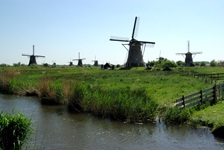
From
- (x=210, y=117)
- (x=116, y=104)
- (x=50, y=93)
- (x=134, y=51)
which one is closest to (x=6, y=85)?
(x=50, y=93)

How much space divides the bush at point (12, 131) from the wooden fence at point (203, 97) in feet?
31.7

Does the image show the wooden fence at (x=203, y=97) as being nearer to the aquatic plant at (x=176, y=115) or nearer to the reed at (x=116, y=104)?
the aquatic plant at (x=176, y=115)

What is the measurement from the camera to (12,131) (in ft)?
26.1

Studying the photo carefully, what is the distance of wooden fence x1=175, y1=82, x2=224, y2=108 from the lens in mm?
15744

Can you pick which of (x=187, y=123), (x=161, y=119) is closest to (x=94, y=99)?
(x=161, y=119)

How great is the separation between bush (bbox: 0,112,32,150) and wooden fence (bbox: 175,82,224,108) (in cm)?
967

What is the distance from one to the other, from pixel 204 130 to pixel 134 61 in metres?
52.4

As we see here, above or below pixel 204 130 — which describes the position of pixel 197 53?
above

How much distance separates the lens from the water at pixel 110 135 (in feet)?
36.2

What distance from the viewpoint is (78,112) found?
18.0 meters

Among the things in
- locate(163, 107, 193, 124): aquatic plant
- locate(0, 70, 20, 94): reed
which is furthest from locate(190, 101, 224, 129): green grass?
locate(0, 70, 20, 94): reed

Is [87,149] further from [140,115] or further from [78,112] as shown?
[78,112]

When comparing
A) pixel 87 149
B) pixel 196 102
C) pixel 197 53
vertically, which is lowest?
pixel 87 149

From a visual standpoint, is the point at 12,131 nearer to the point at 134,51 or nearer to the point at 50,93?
the point at 50,93
